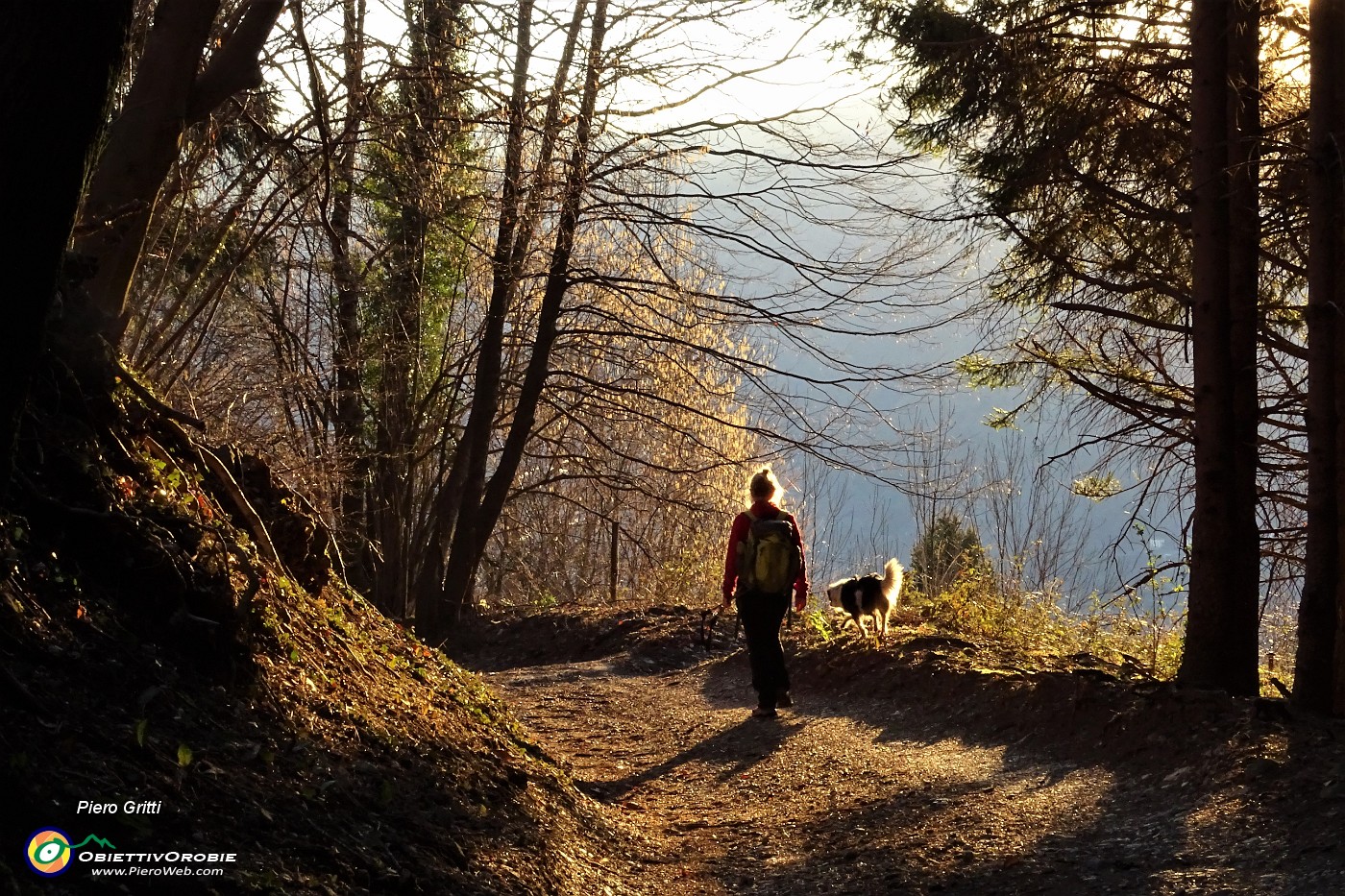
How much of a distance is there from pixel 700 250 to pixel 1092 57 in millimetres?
7145

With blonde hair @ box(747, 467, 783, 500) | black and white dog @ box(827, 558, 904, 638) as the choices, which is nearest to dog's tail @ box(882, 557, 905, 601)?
black and white dog @ box(827, 558, 904, 638)

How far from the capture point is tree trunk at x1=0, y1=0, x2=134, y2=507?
2.93 meters

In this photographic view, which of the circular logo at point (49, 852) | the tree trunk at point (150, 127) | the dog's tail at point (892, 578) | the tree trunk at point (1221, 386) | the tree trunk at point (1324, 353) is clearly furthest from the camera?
the dog's tail at point (892, 578)

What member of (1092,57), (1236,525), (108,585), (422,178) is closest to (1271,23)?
(1092,57)

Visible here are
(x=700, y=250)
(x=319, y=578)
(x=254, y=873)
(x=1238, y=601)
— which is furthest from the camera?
(x=700, y=250)

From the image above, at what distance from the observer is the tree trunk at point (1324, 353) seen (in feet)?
23.1

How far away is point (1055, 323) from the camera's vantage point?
33.7 feet

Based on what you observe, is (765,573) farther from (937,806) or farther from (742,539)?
(937,806)

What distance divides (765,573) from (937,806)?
3099 millimetres

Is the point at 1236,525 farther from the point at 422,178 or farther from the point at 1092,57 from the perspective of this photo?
the point at 422,178

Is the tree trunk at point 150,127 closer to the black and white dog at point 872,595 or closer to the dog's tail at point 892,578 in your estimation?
the black and white dog at point 872,595

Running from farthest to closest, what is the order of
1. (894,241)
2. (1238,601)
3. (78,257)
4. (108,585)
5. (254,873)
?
(894,241) < (1238,601) < (78,257) < (108,585) < (254,873)

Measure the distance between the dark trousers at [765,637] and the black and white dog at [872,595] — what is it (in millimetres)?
2410

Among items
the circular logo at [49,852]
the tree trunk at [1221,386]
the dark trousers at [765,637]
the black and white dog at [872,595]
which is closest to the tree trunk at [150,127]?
the circular logo at [49,852]
